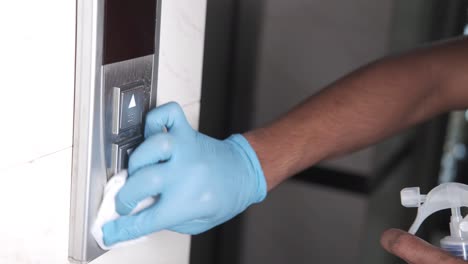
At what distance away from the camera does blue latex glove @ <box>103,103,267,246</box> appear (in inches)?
31.8

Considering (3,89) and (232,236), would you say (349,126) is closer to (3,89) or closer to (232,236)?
(3,89)

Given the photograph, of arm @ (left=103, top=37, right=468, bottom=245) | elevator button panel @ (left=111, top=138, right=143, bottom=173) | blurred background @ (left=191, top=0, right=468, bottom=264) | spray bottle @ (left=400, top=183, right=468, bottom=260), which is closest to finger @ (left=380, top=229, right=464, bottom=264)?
spray bottle @ (left=400, top=183, right=468, bottom=260)

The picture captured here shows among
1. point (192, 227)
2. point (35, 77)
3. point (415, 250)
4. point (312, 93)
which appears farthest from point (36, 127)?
point (312, 93)

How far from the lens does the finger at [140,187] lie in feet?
2.59

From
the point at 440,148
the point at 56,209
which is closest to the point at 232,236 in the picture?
the point at 440,148

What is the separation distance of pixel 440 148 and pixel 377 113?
1.77 m

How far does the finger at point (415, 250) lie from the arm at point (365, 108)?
22 centimetres

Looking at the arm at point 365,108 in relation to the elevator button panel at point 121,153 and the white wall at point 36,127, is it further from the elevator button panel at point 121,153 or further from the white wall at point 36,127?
the white wall at point 36,127

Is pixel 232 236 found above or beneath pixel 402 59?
beneath

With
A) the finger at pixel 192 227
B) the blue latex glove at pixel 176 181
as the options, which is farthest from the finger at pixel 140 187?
the finger at pixel 192 227

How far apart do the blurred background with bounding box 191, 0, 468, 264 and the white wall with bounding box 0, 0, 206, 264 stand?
1133mm

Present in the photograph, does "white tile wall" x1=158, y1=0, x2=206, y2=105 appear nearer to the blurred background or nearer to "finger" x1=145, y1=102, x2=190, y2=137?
"finger" x1=145, y1=102, x2=190, y2=137

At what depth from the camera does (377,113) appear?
41.2 inches

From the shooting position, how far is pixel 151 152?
81 cm
